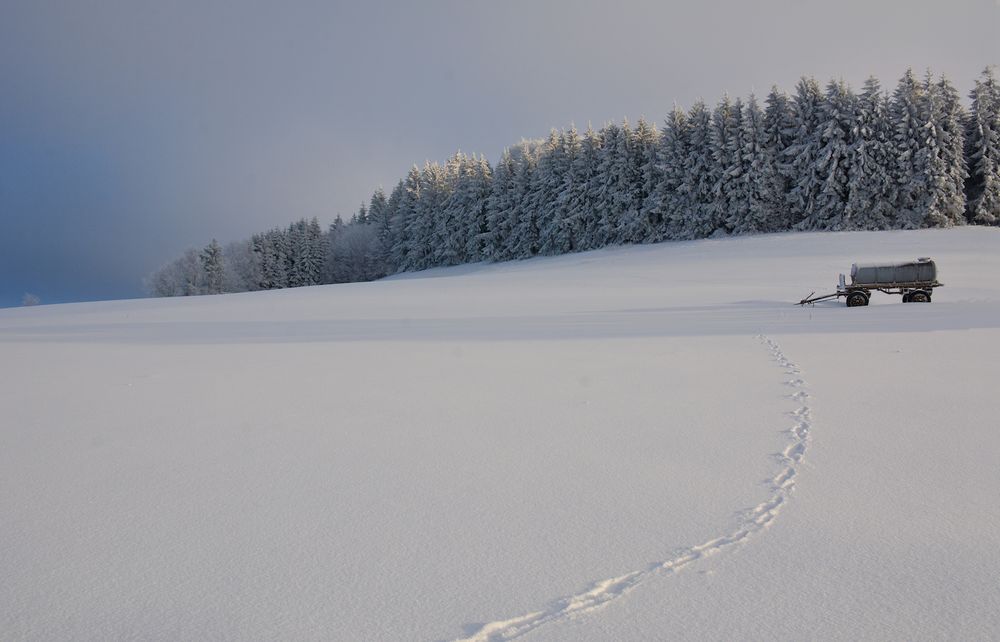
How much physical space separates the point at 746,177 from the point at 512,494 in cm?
3889

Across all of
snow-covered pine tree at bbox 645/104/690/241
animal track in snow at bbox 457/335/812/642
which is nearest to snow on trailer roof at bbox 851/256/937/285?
A: animal track in snow at bbox 457/335/812/642

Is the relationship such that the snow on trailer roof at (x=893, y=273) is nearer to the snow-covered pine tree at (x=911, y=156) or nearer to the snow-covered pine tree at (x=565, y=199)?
the snow-covered pine tree at (x=911, y=156)

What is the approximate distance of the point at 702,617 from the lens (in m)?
2.49

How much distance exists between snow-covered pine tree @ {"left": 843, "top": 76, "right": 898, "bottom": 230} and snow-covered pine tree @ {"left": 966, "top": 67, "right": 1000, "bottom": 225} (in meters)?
4.50

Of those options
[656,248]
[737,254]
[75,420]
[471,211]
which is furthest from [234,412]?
[471,211]

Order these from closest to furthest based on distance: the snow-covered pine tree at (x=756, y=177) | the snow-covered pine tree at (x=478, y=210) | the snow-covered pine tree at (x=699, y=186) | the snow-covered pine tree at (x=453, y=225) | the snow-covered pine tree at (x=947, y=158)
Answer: the snow-covered pine tree at (x=947, y=158) → the snow-covered pine tree at (x=756, y=177) → the snow-covered pine tree at (x=699, y=186) → the snow-covered pine tree at (x=478, y=210) → the snow-covered pine tree at (x=453, y=225)

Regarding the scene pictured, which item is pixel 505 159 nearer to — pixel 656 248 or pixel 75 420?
pixel 656 248

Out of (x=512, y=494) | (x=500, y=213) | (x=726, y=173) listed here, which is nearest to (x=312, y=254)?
(x=500, y=213)

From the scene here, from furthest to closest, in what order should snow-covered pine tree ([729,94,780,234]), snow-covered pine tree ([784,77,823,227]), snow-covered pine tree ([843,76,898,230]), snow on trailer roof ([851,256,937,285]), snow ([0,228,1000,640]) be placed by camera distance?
1. snow-covered pine tree ([729,94,780,234])
2. snow-covered pine tree ([784,77,823,227])
3. snow-covered pine tree ([843,76,898,230])
4. snow on trailer roof ([851,256,937,285])
5. snow ([0,228,1000,640])

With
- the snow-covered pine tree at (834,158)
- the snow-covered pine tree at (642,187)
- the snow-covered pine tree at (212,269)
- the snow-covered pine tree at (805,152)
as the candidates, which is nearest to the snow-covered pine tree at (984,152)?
the snow-covered pine tree at (834,158)

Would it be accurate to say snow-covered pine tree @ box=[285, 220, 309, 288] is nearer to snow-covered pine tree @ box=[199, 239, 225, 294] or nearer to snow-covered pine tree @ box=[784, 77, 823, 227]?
snow-covered pine tree @ box=[199, 239, 225, 294]

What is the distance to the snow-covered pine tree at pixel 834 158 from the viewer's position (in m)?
35.7

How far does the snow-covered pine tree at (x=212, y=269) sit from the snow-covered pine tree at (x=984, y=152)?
225 feet

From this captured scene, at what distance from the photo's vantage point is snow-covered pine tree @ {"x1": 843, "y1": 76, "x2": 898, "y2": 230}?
34.9 metres
